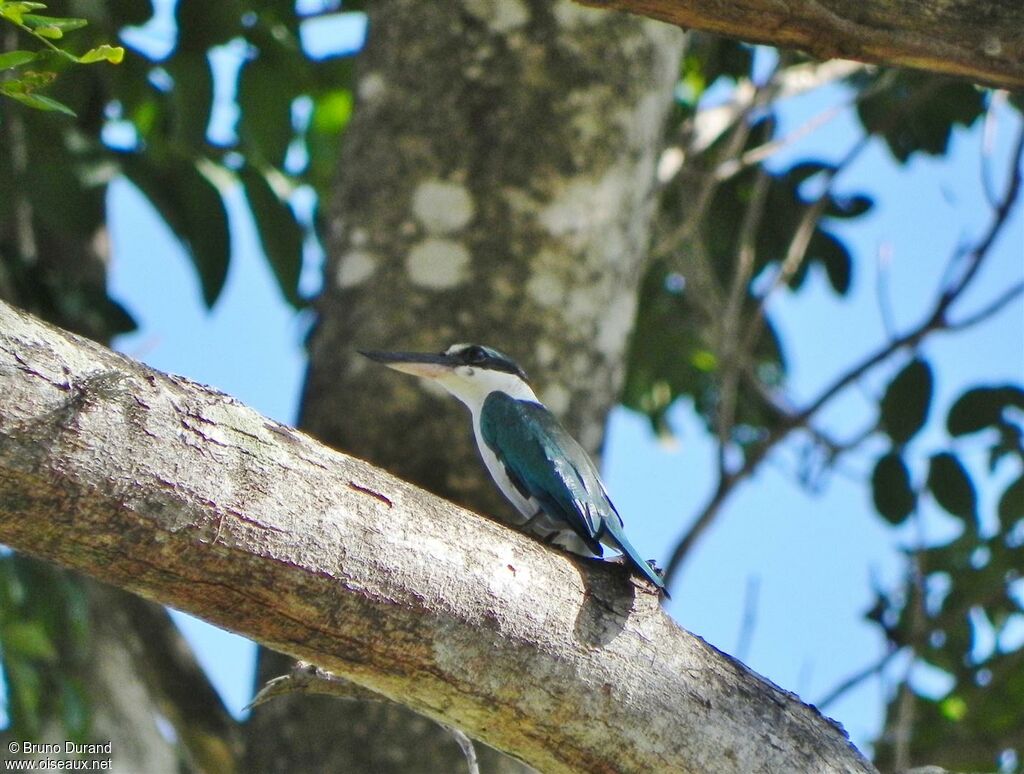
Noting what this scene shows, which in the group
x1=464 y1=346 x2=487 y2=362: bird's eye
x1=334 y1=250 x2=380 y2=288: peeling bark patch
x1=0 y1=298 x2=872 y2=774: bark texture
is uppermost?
x1=334 y1=250 x2=380 y2=288: peeling bark patch

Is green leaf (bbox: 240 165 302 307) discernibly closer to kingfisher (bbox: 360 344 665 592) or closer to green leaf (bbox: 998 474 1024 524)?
kingfisher (bbox: 360 344 665 592)

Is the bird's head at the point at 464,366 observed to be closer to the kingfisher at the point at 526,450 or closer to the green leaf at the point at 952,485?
the kingfisher at the point at 526,450

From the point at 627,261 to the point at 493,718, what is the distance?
214cm

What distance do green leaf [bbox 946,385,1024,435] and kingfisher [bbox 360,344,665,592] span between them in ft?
4.89

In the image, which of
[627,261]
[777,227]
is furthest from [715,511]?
[777,227]

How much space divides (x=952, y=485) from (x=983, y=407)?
0.27m

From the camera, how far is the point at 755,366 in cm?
629

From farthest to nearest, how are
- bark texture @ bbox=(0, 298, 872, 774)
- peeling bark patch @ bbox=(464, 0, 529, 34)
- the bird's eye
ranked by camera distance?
peeling bark patch @ bbox=(464, 0, 529, 34) → the bird's eye → bark texture @ bbox=(0, 298, 872, 774)

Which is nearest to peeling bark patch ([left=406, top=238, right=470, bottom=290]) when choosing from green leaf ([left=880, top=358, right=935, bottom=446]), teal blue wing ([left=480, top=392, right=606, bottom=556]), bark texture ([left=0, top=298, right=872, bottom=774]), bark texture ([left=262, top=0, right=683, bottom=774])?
bark texture ([left=262, top=0, right=683, bottom=774])

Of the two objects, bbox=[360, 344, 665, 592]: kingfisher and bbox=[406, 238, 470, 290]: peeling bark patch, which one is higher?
bbox=[406, 238, 470, 290]: peeling bark patch

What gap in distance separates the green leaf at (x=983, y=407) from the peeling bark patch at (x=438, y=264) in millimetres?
1753

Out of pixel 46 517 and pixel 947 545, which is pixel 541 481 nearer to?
pixel 46 517

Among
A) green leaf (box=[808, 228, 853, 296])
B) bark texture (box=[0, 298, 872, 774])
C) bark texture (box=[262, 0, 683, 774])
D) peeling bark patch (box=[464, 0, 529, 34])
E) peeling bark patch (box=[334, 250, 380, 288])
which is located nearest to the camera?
bark texture (box=[0, 298, 872, 774])

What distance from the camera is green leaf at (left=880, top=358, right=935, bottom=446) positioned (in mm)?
4598
